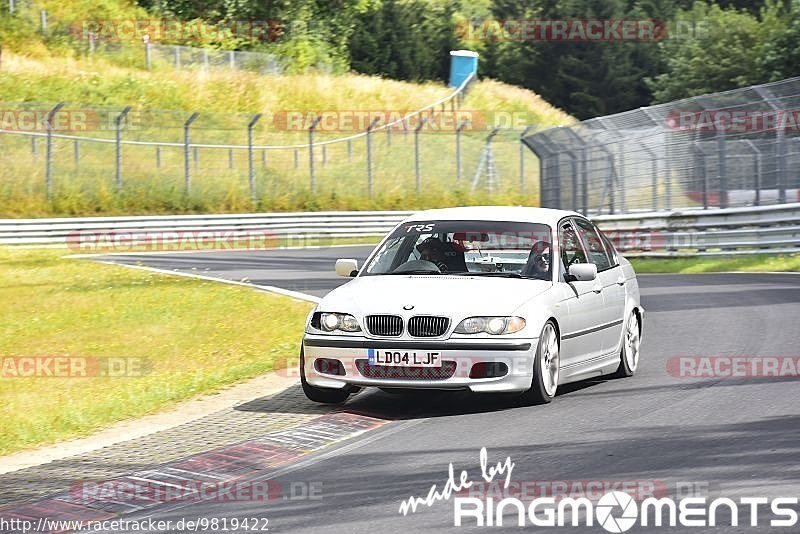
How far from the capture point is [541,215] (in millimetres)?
11664

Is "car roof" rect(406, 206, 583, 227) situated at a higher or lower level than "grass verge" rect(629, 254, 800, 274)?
higher

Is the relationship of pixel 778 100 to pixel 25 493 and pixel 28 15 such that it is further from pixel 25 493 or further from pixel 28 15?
pixel 28 15

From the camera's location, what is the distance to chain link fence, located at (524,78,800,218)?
25734 millimetres

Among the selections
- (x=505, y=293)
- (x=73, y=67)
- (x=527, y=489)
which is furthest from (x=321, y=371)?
(x=73, y=67)

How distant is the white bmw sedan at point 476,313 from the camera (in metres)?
10.0

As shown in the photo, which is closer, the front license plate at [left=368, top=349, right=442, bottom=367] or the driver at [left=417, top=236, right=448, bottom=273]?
the front license plate at [left=368, top=349, right=442, bottom=367]

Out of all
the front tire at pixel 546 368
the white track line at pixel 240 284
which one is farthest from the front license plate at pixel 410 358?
the white track line at pixel 240 284

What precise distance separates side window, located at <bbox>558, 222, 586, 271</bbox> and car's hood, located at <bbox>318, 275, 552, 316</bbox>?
0.68 metres

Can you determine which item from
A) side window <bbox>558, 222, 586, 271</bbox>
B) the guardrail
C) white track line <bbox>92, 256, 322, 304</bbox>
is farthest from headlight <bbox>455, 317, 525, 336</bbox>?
the guardrail

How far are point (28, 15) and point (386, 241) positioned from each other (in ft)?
179

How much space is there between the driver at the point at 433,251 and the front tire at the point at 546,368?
1099 mm

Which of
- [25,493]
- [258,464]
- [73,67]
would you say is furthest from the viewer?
[73,67]

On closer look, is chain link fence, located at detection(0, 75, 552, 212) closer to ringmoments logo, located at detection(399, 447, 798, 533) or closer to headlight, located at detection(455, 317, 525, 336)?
headlight, located at detection(455, 317, 525, 336)

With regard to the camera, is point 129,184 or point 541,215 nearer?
point 541,215
